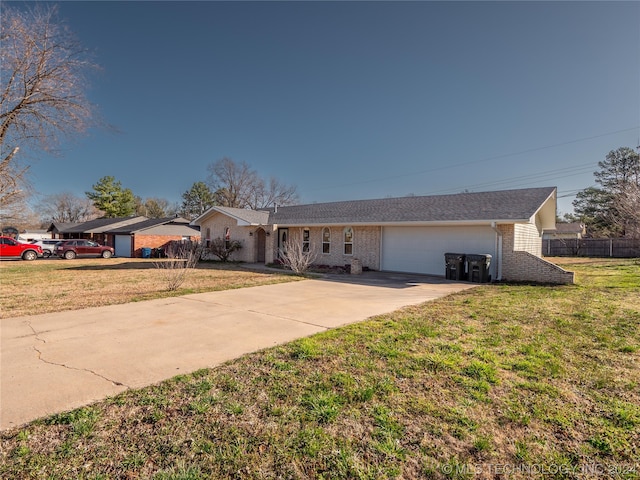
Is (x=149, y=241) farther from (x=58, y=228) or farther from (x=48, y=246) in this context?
(x=58, y=228)

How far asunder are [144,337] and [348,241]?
12836mm

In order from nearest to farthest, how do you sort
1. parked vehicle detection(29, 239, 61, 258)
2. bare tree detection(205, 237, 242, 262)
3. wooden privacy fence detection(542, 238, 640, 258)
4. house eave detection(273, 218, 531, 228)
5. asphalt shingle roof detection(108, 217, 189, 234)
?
house eave detection(273, 218, 531, 228), bare tree detection(205, 237, 242, 262), wooden privacy fence detection(542, 238, 640, 258), parked vehicle detection(29, 239, 61, 258), asphalt shingle roof detection(108, 217, 189, 234)

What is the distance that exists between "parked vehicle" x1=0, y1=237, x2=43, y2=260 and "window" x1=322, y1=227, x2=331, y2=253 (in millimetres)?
22875

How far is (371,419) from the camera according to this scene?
2.88 meters

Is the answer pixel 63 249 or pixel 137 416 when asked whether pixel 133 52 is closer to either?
pixel 137 416

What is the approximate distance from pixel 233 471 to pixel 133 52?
1718cm

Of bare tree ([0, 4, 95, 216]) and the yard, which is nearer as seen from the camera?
the yard

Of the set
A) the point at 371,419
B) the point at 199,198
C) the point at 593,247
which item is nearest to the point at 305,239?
the point at 371,419

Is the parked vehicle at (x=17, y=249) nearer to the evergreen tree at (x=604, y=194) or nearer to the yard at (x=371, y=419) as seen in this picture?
the yard at (x=371, y=419)

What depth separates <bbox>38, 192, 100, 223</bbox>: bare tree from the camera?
60062mm

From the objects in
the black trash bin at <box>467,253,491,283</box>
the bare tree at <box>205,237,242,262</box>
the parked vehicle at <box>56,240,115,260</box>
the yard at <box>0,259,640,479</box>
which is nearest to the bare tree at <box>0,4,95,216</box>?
the yard at <box>0,259,640,479</box>

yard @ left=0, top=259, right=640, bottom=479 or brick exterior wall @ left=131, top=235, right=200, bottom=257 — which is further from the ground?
brick exterior wall @ left=131, top=235, right=200, bottom=257

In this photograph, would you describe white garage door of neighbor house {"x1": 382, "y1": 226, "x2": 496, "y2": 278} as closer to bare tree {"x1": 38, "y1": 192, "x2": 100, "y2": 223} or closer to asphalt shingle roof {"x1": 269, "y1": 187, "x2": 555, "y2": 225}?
asphalt shingle roof {"x1": 269, "y1": 187, "x2": 555, "y2": 225}

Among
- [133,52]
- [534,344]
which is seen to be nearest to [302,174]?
[133,52]
